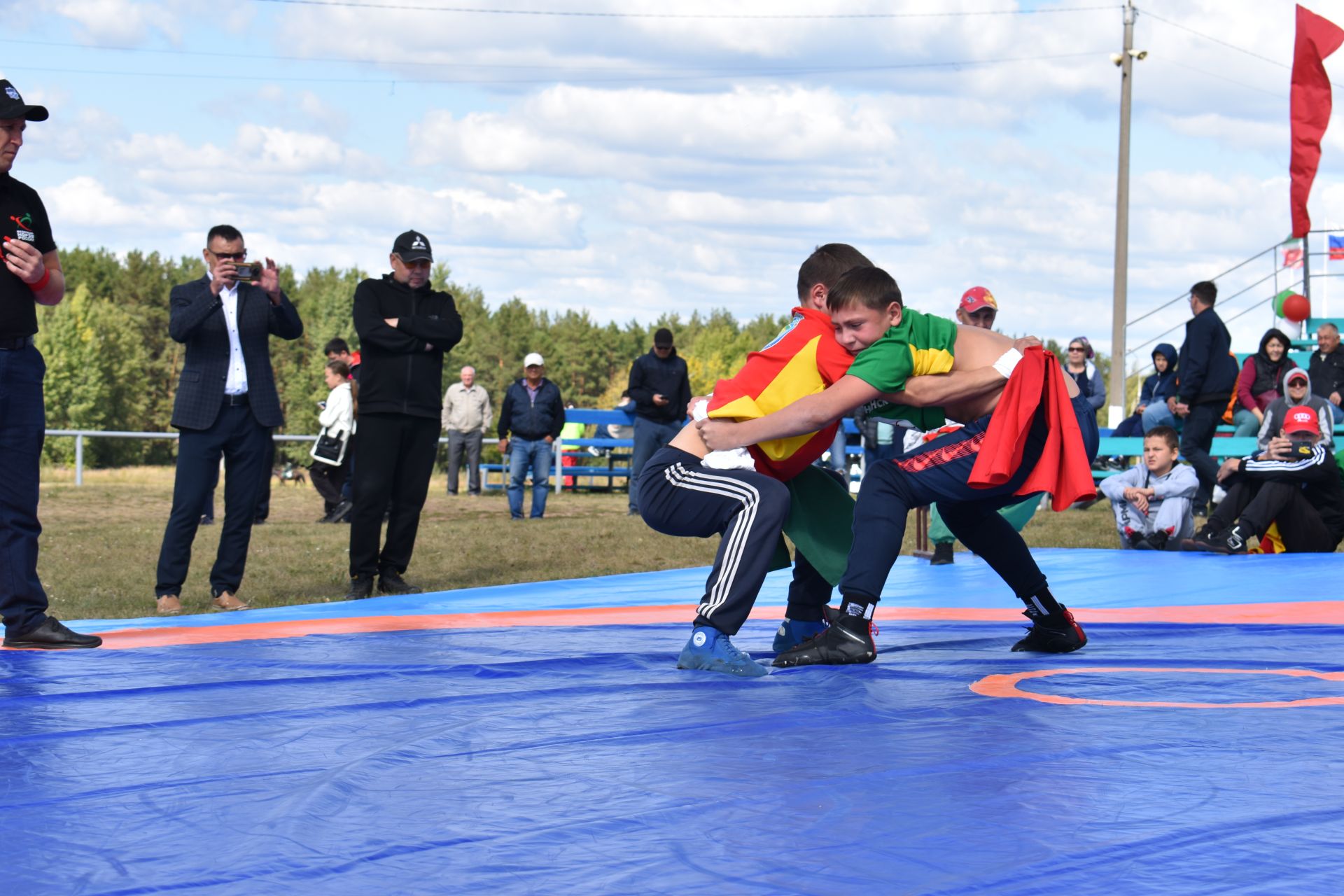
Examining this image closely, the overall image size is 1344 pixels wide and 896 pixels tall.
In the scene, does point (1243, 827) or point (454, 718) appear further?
point (454, 718)

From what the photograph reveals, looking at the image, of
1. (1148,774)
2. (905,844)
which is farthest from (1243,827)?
(905,844)

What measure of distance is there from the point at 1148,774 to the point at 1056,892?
0.77m

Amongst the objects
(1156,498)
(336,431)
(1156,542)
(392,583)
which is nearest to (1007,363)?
(392,583)

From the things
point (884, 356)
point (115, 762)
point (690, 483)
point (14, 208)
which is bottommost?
point (115, 762)

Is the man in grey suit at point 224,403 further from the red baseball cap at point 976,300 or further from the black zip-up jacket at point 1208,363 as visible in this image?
the black zip-up jacket at point 1208,363

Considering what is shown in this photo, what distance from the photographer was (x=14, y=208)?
475 cm

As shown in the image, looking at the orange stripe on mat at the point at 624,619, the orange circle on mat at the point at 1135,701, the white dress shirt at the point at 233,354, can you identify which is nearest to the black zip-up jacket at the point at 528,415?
the white dress shirt at the point at 233,354

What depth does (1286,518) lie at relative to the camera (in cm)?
834

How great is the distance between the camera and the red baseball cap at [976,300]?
765cm

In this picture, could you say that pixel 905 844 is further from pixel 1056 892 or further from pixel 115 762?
pixel 115 762

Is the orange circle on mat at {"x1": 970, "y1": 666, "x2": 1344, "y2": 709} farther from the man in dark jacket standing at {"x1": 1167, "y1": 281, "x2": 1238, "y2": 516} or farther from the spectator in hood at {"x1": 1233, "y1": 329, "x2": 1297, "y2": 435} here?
the spectator in hood at {"x1": 1233, "y1": 329, "x2": 1297, "y2": 435}

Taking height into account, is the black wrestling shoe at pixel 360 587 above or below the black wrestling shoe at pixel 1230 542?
below

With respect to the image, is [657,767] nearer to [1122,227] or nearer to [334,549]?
[334,549]

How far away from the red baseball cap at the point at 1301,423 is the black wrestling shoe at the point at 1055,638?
4576mm
